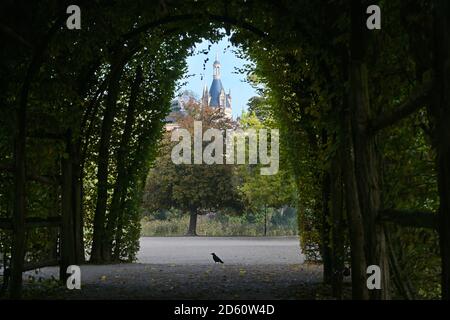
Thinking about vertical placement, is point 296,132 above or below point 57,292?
above

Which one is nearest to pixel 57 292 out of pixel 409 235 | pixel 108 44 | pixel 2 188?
pixel 2 188

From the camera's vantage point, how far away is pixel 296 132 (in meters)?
9.91

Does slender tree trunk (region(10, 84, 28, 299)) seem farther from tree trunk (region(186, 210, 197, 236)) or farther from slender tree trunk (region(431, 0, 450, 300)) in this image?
tree trunk (region(186, 210, 197, 236))

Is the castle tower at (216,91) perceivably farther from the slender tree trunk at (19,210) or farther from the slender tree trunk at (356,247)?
the slender tree trunk at (356,247)

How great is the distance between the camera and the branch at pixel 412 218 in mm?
2059

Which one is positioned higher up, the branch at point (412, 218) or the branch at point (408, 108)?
the branch at point (408, 108)

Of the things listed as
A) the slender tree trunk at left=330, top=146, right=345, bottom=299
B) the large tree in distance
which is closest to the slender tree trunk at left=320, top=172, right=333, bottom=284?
the slender tree trunk at left=330, top=146, right=345, bottom=299

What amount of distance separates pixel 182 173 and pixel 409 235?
29310 millimetres

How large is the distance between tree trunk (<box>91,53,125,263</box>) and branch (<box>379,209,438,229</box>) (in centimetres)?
965

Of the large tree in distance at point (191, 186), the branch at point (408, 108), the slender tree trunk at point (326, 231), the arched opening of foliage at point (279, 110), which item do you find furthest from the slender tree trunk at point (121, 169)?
the large tree in distance at point (191, 186)

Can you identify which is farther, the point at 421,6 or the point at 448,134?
the point at 421,6

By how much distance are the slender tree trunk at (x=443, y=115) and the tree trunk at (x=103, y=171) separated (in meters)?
10.2

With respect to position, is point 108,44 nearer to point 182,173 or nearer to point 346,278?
point 346,278

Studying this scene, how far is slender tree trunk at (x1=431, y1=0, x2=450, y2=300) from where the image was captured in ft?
5.94
